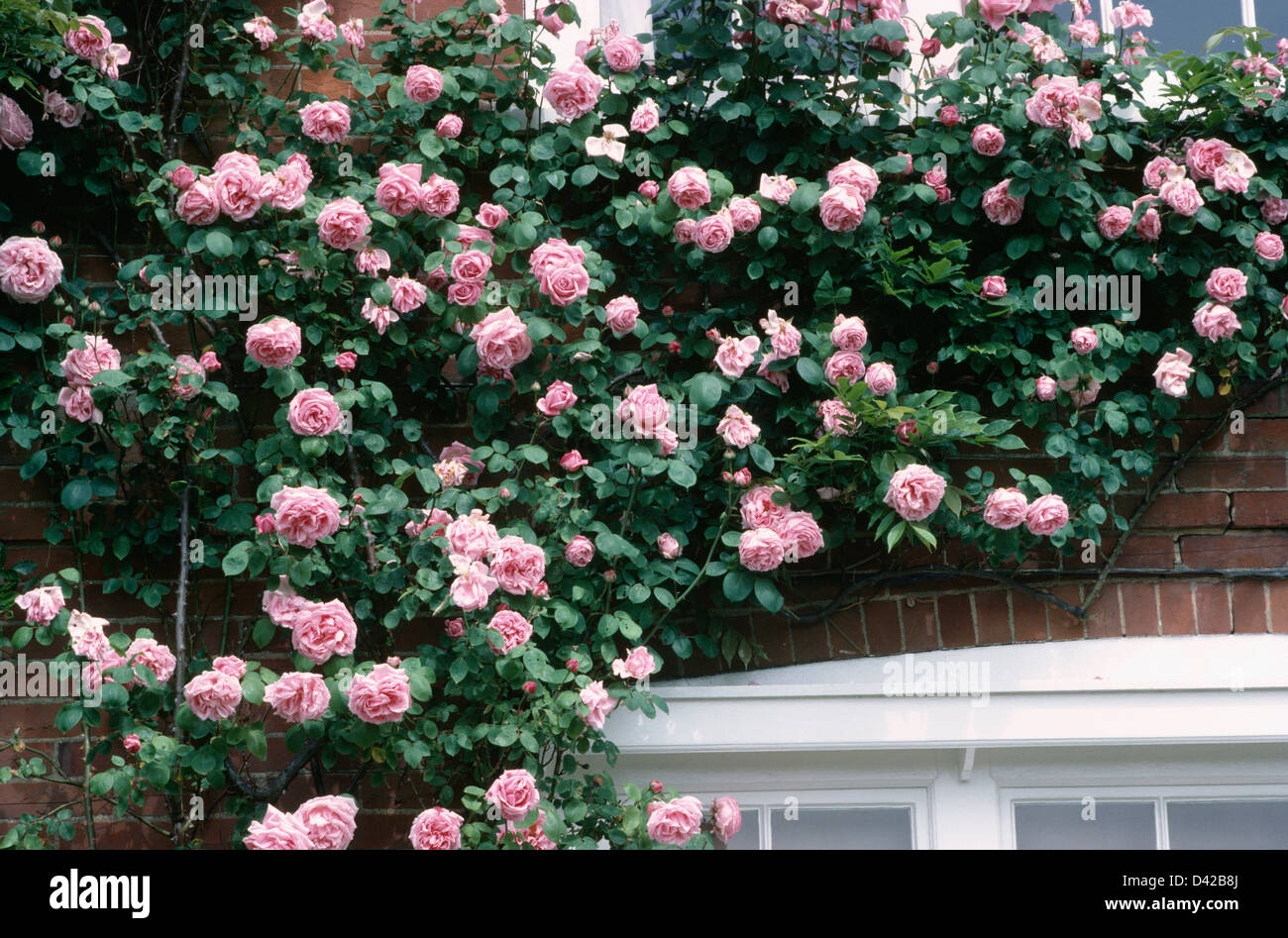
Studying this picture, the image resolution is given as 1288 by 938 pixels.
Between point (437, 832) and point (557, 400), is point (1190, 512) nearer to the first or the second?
point (557, 400)

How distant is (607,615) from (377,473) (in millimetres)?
610

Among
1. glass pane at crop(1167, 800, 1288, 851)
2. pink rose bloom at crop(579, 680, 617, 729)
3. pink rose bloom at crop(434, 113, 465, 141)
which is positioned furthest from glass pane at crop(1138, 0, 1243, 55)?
pink rose bloom at crop(579, 680, 617, 729)

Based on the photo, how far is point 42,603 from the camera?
101 inches

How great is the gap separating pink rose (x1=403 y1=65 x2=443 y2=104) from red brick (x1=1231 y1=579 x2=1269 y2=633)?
2.14 metres

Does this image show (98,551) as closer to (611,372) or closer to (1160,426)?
(611,372)

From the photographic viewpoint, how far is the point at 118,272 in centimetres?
287

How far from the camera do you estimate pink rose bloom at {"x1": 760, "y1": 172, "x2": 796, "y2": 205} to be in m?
2.88

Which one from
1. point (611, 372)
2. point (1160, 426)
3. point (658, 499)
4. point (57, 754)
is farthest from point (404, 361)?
point (1160, 426)

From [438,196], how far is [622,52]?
56 cm

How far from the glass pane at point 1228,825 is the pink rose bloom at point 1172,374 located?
37.0 inches

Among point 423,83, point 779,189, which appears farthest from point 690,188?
point 423,83

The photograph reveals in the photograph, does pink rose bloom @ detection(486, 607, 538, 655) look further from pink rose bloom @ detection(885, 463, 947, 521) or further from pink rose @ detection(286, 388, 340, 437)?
pink rose bloom @ detection(885, 463, 947, 521)

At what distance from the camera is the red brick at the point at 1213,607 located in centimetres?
286
